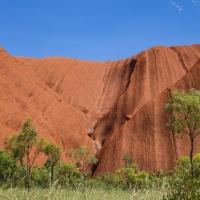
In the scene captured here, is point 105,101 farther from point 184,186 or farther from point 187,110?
point 184,186

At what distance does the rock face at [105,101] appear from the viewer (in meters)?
92.8

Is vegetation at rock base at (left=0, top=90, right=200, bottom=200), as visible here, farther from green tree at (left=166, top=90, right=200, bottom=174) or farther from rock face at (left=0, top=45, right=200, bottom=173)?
rock face at (left=0, top=45, right=200, bottom=173)

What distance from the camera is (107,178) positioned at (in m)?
73.8

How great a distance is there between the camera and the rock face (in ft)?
304

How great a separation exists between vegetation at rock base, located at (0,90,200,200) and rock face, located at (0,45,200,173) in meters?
8.34

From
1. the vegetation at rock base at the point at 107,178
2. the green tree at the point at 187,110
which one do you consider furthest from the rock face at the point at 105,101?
the green tree at the point at 187,110

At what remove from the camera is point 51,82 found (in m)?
143

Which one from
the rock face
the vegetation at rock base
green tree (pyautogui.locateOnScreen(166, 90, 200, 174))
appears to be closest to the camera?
the vegetation at rock base

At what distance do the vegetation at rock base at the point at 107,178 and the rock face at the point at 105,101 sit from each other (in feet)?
27.4

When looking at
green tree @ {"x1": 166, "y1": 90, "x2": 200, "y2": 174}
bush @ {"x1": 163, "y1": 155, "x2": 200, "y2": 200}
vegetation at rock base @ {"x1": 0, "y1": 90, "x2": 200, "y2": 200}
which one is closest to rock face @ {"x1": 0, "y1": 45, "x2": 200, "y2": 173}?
vegetation at rock base @ {"x1": 0, "y1": 90, "x2": 200, "y2": 200}

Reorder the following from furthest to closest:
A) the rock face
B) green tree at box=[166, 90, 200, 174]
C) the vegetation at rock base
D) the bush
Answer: the rock face
green tree at box=[166, 90, 200, 174]
the bush
the vegetation at rock base

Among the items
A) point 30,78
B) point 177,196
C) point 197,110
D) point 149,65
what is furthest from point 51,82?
point 177,196

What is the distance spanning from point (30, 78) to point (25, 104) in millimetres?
18661

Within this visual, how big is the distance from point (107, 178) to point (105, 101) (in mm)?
70027
